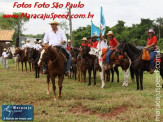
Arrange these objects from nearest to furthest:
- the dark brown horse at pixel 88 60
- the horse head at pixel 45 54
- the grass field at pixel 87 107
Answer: the grass field at pixel 87 107 < the horse head at pixel 45 54 < the dark brown horse at pixel 88 60

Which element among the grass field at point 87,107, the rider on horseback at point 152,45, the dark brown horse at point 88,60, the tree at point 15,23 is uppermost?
the tree at point 15,23

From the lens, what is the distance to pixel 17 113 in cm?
668

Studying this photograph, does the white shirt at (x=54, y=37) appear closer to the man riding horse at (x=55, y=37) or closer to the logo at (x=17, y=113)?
the man riding horse at (x=55, y=37)

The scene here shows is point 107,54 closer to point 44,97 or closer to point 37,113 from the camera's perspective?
point 44,97

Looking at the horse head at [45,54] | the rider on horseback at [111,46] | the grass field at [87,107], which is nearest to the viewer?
the grass field at [87,107]

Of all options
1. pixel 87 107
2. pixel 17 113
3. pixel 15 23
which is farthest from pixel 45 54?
pixel 15 23

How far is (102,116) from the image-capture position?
719 centimetres

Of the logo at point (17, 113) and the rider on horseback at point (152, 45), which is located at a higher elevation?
the rider on horseback at point (152, 45)

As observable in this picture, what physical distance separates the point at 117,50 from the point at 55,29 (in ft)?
11.0

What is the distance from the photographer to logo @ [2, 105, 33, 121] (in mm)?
6492

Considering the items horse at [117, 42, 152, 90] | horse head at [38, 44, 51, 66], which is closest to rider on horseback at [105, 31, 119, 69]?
horse at [117, 42, 152, 90]

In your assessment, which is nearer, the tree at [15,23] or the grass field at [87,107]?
the grass field at [87,107]

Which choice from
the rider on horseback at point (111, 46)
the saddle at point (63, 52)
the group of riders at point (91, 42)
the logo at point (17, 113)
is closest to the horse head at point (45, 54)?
the group of riders at point (91, 42)

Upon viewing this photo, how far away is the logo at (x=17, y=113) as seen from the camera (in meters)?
6.49
